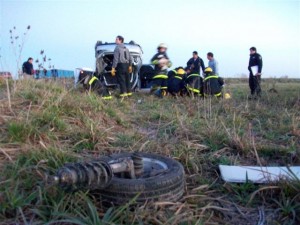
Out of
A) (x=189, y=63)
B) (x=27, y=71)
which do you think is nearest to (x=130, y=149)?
(x=27, y=71)

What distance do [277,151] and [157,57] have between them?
280 inches

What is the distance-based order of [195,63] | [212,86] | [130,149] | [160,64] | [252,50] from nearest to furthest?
1. [130,149]
2. [212,86]
3. [160,64]
4. [252,50]
5. [195,63]

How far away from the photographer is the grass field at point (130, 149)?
75.9 inches

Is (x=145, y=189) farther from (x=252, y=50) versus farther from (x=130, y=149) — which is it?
(x=252, y=50)

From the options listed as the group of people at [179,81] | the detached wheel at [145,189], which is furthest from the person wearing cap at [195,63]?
the detached wheel at [145,189]

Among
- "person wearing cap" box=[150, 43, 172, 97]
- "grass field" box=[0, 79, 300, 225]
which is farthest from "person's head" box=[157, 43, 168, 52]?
"grass field" box=[0, 79, 300, 225]

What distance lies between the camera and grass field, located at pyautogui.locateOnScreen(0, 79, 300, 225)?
1.93 metres

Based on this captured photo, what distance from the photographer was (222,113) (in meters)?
5.69

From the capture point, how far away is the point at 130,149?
10.4ft

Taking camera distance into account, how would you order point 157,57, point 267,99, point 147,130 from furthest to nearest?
point 157,57, point 267,99, point 147,130

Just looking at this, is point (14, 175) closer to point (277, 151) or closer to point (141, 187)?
point (141, 187)

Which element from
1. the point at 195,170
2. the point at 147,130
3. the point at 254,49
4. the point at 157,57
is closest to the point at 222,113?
the point at 147,130

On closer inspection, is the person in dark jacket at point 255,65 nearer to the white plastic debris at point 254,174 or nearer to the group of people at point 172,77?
the group of people at point 172,77

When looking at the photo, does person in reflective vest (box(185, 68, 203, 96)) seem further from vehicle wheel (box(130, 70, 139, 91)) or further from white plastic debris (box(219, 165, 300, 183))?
white plastic debris (box(219, 165, 300, 183))
